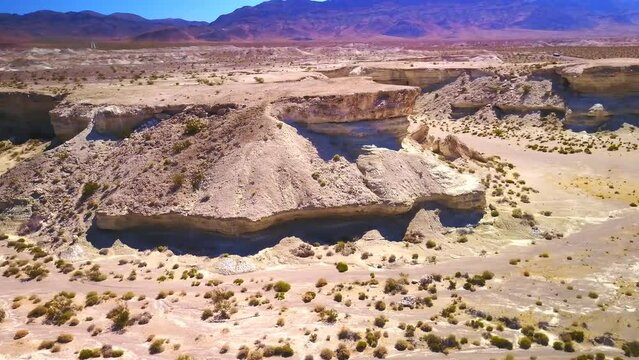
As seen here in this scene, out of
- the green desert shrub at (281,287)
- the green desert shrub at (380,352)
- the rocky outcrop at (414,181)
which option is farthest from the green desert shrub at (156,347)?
the rocky outcrop at (414,181)

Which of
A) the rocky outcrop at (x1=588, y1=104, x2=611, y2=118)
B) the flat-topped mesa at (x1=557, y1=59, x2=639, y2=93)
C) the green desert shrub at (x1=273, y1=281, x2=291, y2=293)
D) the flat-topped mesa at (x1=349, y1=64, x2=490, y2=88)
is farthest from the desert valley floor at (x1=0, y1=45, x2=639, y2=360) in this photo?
the flat-topped mesa at (x1=349, y1=64, x2=490, y2=88)

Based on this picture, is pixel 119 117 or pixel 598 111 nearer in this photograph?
pixel 119 117

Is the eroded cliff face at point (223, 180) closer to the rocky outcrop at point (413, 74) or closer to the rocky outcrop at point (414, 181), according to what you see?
the rocky outcrop at point (414, 181)

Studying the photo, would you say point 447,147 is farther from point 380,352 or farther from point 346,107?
point 380,352

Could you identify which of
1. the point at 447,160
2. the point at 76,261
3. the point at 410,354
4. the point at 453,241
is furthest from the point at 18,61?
the point at 410,354

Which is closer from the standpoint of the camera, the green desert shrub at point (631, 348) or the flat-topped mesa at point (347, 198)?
the green desert shrub at point (631, 348)

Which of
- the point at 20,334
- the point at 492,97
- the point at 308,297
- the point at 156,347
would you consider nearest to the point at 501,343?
the point at 308,297

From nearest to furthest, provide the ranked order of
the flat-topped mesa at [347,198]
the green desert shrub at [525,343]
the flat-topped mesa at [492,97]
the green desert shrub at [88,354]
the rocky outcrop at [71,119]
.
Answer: the green desert shrub at [88,354], the green desert shrub at [525,343], the flat-topped mesa at [347,198], the rocky outcrop at [71,119], the flat-topped mesa at [492,97]
